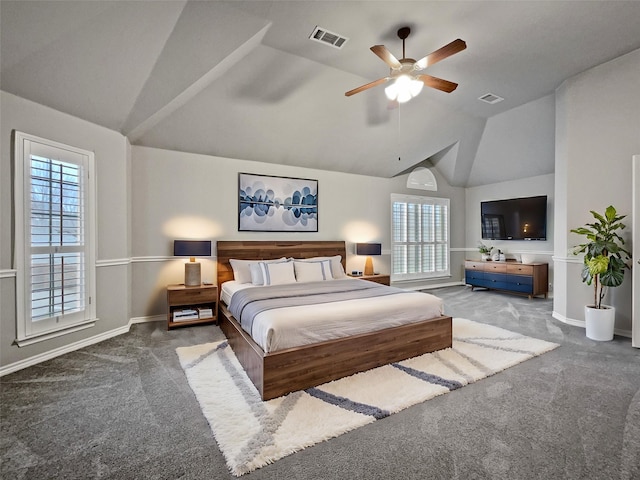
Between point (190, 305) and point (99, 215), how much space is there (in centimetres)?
171

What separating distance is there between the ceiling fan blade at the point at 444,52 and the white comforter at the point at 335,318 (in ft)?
7.75

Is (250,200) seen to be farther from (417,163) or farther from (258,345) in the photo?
(417,163)

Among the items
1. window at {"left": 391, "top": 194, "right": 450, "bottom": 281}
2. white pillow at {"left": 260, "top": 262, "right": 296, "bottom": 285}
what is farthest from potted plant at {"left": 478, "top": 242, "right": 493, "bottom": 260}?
white pillow at {"left": 260, "top": 262, "right": 296, "bottom": 285}

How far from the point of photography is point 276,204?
544 cm

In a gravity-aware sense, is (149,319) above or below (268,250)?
below

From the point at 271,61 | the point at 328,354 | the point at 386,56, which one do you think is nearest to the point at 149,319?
the point at 328,354

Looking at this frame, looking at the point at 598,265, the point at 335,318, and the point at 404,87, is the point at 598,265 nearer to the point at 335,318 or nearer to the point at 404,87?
the point at 404,87

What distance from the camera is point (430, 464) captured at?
1.72m

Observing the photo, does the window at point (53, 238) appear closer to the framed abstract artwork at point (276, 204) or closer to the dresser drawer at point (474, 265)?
the framed abstract artwork at point (276, 204)

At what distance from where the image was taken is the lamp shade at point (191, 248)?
14.5 ft

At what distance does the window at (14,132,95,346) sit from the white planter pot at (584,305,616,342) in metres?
6.12

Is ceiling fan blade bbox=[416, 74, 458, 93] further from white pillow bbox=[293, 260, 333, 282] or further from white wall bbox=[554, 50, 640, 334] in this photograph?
white pillow bbox=[293, 260, 333, 282]

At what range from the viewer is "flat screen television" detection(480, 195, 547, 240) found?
6391 millimetres

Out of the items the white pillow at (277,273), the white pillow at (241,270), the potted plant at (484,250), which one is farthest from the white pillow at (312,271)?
the potted plant at (484,250)
